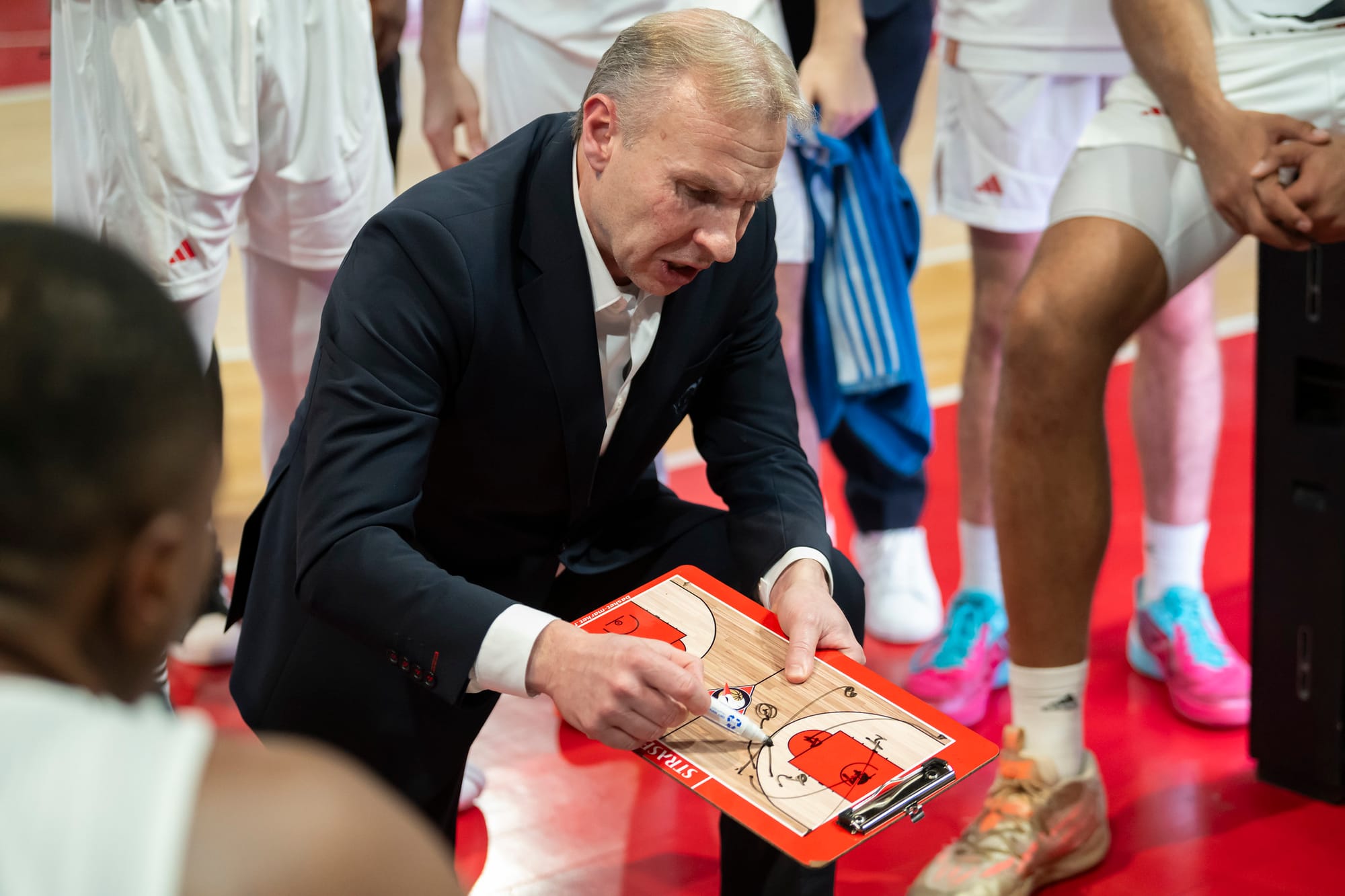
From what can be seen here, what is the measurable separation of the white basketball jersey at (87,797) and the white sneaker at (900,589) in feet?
6.50

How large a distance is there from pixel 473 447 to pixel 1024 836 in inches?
34.5

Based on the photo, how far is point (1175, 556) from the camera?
2.48m

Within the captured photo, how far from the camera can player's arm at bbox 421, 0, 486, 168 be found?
7.84ft

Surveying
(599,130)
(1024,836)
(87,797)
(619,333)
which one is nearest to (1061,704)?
(1024,836)

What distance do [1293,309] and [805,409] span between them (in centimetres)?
85

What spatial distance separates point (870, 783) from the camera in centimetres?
142

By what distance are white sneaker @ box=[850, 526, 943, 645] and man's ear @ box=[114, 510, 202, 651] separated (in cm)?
194

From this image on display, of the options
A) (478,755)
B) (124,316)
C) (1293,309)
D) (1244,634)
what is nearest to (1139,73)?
(1293,309)

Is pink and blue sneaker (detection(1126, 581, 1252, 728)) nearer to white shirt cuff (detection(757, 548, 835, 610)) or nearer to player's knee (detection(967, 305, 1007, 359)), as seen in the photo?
player's knee (detection(967, 305, 1007, 359))

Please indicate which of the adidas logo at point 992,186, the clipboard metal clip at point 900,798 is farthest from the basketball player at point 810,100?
the clipboard metal clip at point 900,798

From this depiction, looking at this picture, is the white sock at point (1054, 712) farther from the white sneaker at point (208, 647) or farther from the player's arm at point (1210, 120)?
the white sneaker at point (208, 647)

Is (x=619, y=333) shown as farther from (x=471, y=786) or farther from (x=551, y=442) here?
(x=471, y=786)

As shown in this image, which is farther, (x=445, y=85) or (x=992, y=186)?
(x=992, y=186)

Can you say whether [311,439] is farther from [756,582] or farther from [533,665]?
[756,582]
